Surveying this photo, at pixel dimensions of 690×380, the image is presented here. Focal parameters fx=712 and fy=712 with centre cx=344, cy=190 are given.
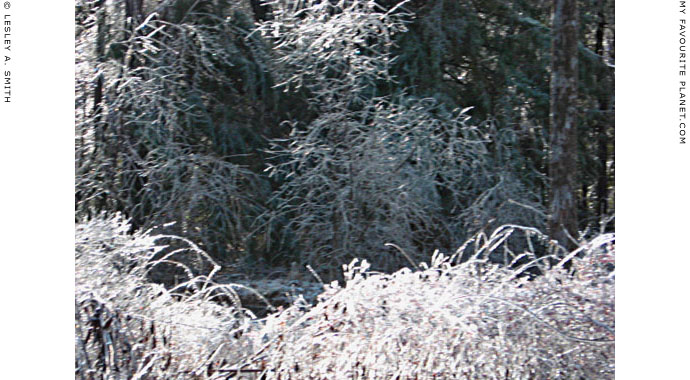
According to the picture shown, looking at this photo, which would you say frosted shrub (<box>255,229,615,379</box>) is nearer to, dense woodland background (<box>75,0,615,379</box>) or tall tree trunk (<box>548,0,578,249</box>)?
dense woodland background (<box>75,0,615,379</box>)

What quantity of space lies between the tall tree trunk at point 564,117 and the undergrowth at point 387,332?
1.32 m

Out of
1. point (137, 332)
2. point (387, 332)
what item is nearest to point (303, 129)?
point (137, 332)

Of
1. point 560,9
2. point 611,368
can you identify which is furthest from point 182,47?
point 611,368

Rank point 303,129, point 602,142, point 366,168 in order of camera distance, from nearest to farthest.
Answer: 1. point 366,168
2. point 303,129
3. point 602,142

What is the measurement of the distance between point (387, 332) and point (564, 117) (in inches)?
101

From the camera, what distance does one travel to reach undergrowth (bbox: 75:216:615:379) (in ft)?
12.3

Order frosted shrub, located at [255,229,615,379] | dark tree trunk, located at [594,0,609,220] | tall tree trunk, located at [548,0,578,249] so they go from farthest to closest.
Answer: dark tree trunk, located at [594,0,609,220], tall tree trunk, located at [548,0,578,249], frosted shrub, located at [255,229,615,379]

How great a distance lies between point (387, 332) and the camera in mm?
3785

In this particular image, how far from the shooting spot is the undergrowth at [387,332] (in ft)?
12.3

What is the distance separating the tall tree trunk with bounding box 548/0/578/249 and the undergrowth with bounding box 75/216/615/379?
132cm

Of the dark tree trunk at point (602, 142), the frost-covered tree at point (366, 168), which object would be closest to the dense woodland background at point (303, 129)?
the frost-covered tree at point (366, 168)

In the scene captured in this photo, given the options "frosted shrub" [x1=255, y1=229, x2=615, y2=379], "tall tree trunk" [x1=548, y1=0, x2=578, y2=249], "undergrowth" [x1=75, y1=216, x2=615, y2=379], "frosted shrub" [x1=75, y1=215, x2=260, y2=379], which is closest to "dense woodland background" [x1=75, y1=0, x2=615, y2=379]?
"tall tree trunk" [x1=548, y1=0, x2=578, y2=249]

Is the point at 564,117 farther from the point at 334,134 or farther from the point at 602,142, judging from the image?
the point at 602,142

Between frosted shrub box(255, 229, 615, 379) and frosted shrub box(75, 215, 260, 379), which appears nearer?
frosted shrub box(255, 229, 615, 379)
